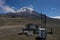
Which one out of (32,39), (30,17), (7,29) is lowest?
(32,39)

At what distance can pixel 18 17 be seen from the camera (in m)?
9.36

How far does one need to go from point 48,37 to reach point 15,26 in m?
2.16

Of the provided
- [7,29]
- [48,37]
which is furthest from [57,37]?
[7,29]

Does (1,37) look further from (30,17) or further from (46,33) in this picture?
(46,33)

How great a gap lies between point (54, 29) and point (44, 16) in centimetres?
136

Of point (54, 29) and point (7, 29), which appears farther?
point (54, 29)

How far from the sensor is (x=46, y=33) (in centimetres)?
994

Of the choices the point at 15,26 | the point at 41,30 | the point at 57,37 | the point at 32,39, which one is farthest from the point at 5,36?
the point at 57,37

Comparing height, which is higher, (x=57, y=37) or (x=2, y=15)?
(x=2, y=15)

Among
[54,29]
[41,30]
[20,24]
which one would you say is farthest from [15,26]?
[54,29]

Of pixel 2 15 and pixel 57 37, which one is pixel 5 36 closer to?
pixel 2 15

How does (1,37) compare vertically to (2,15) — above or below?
below

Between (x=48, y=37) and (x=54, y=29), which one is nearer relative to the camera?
(x=48, y=37)

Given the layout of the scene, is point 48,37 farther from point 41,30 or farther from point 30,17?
point 30,17
